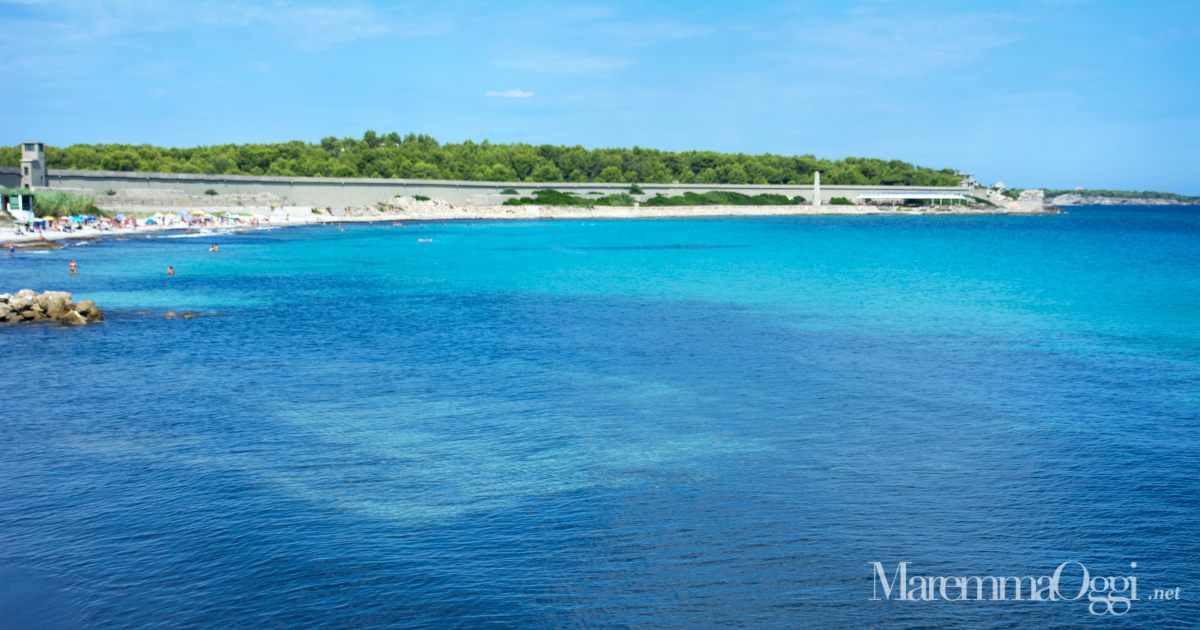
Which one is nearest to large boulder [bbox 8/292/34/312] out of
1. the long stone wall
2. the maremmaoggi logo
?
the maremmaoggi logo

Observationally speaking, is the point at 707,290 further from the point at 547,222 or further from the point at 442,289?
the point at 547,222

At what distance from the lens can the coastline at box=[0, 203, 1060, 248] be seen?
93000mm

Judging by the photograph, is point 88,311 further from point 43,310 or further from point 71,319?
point 43,310

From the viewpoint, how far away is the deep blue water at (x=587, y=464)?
11.1 metres

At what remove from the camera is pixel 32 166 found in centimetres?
10138

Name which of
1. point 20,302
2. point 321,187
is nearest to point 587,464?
point 20,302

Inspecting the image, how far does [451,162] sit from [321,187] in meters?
38.2

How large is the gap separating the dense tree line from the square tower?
90.7 ft

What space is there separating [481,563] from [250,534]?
129 inches

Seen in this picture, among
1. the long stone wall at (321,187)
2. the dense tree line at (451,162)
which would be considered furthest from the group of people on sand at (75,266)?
the dense tree line at (451,162)

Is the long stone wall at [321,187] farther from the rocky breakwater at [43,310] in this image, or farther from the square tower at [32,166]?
the rocky breakwater at [43,310]

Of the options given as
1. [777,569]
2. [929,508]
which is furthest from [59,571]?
[929,508]

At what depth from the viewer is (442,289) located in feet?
146

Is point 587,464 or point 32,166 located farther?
point 32,166
